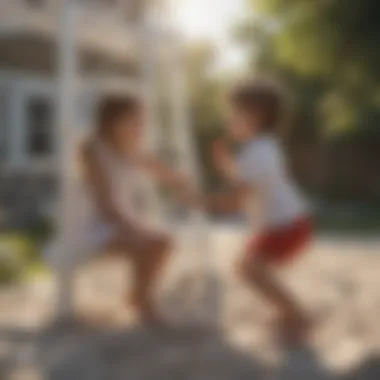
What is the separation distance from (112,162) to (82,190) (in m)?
0.04

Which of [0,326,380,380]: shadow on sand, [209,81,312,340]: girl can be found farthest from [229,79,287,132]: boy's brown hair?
[0,326,380,380]: shadow on sand

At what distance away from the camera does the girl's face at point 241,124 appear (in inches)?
26.7

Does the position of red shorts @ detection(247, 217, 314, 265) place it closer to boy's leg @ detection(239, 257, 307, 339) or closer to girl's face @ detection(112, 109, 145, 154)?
boy's leg @ detection(239, 257, 307, 339)

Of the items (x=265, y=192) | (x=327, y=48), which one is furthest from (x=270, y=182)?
(x=327, y=48)

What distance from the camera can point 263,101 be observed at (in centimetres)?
69

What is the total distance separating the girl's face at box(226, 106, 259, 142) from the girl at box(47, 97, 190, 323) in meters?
0.07

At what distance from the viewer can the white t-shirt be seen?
27.0 inches

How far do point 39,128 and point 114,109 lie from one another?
7 cm

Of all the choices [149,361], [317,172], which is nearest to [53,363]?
[149,361]

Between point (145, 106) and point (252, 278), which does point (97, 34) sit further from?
point (252, 278)

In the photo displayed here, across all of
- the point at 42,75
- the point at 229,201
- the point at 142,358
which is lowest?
the point at 142,358

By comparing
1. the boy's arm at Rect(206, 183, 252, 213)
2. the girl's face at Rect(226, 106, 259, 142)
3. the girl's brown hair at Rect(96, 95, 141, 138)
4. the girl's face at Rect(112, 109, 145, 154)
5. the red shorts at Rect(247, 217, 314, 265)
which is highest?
the girl's brown hair at Rect(96, 95, 141, 138)

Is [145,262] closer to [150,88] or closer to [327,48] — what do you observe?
[150,88]

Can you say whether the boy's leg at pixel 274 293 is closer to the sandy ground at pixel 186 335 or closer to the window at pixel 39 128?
the sandy ground at pixel 186 335
